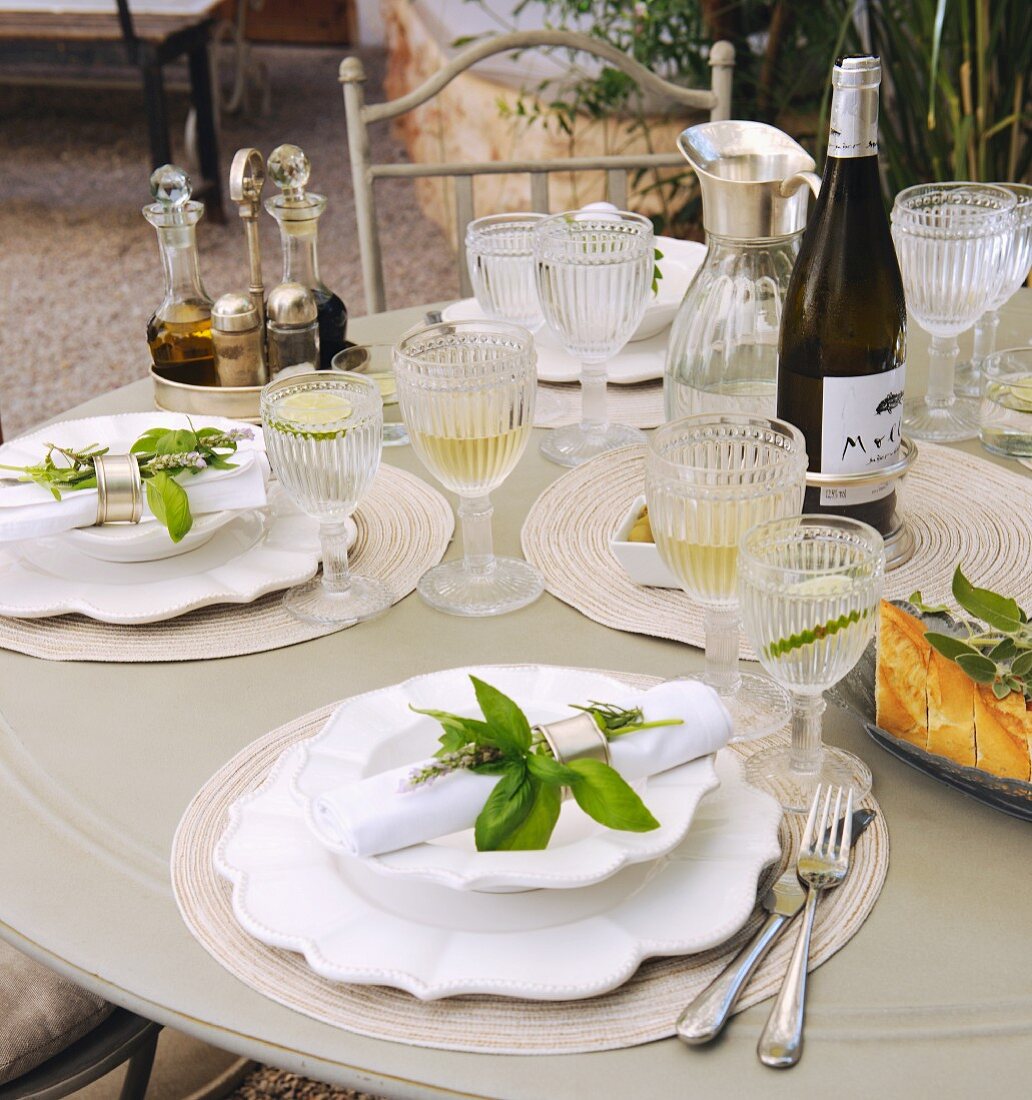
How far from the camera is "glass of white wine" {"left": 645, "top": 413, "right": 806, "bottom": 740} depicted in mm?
845

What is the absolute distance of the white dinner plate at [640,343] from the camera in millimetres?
1401

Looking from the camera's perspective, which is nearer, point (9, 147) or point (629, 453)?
point (629, 453)

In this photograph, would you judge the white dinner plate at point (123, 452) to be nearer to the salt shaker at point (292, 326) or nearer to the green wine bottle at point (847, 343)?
the salt shaker at point (292, 326)

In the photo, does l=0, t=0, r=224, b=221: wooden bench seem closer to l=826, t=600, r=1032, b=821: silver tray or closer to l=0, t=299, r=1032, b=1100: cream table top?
l=0, t=299, r=1032, b=1100: cream table top

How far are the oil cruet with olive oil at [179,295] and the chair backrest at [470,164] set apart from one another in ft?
1.85

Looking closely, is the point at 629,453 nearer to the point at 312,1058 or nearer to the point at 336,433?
the point at 336,433

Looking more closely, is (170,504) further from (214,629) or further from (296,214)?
(296,214)

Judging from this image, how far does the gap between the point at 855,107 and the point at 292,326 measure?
0.58 metres

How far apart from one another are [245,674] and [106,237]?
409 centimetres

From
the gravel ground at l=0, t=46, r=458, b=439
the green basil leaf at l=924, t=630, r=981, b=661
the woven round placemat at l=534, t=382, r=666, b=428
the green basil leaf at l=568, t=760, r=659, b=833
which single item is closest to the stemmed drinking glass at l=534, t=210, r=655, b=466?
the woven round placemat at l=534, t=382, r=666, b=428

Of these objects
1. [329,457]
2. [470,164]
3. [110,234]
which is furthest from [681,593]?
[110,234]

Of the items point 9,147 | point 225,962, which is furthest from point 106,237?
point 225,962

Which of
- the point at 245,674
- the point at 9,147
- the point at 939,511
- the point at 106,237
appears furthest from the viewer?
the point at 9,147

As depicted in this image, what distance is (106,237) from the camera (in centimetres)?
472
